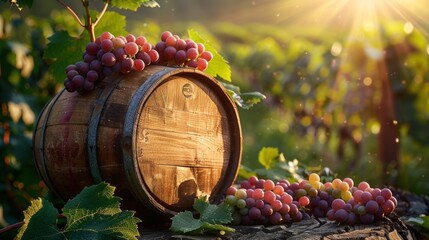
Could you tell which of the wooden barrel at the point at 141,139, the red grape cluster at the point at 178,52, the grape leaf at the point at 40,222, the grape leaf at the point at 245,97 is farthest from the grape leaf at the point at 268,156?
the grape leaf at the point at 40,222

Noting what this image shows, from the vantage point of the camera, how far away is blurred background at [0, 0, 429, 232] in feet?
15.5

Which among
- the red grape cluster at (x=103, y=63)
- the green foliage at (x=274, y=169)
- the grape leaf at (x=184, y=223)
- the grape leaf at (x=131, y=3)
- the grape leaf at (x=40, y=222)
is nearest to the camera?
the grape leaf at (x=40, y=222)

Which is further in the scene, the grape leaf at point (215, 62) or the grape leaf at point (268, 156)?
the grape leaf at point (268, 156)

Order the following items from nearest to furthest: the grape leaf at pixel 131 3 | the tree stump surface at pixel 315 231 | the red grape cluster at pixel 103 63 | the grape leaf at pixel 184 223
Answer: the grape leaf at pixel 184 223, the tree stump surface at pixel 315 231, the red grape cluster at pixel 103 63, the grape leaf at pixel 131 3

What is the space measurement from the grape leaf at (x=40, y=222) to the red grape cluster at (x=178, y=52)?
0.93 m

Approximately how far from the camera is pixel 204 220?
2.62 metres

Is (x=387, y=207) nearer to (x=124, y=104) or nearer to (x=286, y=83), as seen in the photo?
(x=124, y=104)

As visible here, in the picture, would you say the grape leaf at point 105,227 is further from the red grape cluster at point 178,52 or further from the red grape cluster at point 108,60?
the red grape cluster at point 178,52

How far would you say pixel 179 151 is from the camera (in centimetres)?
284

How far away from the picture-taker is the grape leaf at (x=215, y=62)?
3240mm

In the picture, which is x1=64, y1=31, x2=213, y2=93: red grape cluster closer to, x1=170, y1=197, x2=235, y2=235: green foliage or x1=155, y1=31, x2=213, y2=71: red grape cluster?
x1=155, y1=31, x2=213, y2=71: red grape cluster

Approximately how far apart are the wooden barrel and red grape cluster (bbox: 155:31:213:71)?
0.09m

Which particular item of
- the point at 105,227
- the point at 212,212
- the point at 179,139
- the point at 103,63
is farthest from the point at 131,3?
the point at 105,227

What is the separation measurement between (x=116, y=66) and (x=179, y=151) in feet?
1.47
